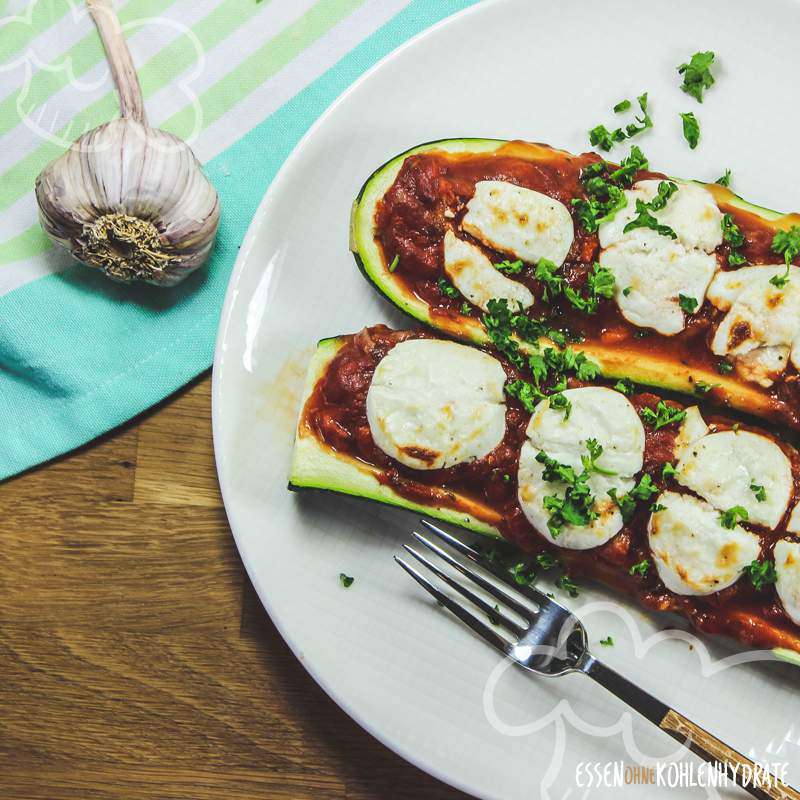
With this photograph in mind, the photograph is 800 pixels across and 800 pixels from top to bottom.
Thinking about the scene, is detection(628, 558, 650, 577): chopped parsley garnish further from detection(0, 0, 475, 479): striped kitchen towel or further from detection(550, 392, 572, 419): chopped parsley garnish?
detection(0, 0, 475, 479): striped kitchen towel

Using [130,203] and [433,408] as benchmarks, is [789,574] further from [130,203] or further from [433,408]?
[130,203]

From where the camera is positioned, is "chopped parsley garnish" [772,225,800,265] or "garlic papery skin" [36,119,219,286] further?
"garlic papery skin" [36,119,219,286]

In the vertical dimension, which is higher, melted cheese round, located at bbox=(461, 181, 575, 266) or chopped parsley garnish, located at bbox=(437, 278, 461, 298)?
melted cheese round, located at bbox=(461, 181, 575, 266)

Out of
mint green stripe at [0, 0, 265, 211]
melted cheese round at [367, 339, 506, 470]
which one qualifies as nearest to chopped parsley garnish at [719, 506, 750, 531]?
melted cheese round at [367, 339, 506, 470]

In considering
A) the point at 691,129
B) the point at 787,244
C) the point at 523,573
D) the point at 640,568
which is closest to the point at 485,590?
the point at 523,573

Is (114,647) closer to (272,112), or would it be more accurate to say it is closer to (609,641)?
(609,641)

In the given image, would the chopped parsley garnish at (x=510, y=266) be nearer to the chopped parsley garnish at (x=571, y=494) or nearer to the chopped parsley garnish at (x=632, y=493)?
the chopped parsley garnish at (x=571, y=494)
